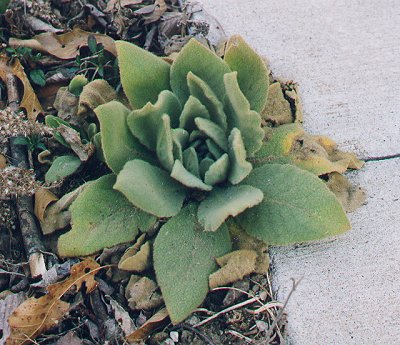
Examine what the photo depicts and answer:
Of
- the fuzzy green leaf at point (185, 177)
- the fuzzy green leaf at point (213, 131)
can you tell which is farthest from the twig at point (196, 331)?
the fuzzy green leaf at point (213, 131)

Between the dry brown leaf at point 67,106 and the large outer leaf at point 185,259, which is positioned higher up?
the dry brown leaf at point 67,106

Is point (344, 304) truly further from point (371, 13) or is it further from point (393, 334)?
point (371, 13)

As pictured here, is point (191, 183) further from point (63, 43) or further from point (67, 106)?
point (63, 43)

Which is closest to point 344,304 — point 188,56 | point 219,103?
point 219,103

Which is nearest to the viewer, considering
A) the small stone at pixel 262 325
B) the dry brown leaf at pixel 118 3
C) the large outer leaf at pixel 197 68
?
the small stone at pixel 262 325

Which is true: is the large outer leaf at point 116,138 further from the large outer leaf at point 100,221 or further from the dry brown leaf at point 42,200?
Result: the dry brown leaf at point 42,200

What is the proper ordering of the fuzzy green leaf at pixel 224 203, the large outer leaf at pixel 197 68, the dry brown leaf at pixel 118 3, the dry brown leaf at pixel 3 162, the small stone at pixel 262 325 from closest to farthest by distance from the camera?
the fuzzy green leaf at pixel 224 203 → the small stone at pixel 262 325 → the large outer leaf at pixel 197 68 → the dry brown leaf at pixel 3 162 → the dry brown leaf at pixel 118 3

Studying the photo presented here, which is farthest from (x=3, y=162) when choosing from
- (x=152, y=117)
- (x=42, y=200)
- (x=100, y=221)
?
(x=152, y=117)
